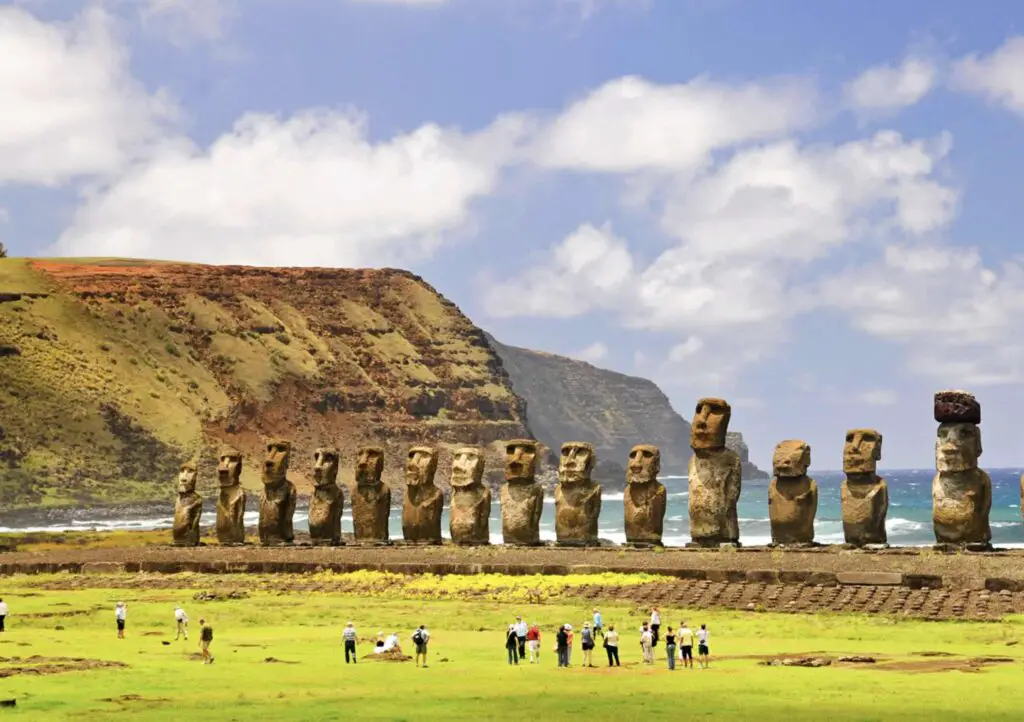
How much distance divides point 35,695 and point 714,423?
21.9 m

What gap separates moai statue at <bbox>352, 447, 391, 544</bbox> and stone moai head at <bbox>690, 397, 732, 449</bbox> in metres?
9.37

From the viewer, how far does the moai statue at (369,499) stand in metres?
47.4

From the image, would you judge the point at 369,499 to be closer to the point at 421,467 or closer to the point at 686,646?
the point at 421,467

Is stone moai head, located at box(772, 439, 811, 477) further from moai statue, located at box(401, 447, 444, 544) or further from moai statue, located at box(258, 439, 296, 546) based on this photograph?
moai statue, located at box(258, 439, 296, 546)

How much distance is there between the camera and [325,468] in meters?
49.3

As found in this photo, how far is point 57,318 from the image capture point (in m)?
140

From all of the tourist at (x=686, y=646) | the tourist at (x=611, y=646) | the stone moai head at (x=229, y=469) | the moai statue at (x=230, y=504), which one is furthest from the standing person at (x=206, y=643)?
the stone moai head at (x=229, y=469)

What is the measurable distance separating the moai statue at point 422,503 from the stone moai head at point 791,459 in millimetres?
9475

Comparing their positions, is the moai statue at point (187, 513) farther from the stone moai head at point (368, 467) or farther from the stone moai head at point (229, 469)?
the stone moai head at point (368, 467)

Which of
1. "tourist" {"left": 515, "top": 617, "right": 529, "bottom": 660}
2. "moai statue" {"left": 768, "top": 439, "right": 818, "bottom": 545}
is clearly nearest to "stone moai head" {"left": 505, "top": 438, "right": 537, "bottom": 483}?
"moai statue" {"left": 768, "top": 439, "right": 818, "bottom": 545}

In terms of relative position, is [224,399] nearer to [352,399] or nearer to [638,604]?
[352,399]

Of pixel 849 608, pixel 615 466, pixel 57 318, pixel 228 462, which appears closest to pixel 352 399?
pixel 57 318

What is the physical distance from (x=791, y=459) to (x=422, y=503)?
33.9 feet

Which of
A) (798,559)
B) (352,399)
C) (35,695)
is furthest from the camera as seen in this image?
(352,399)
